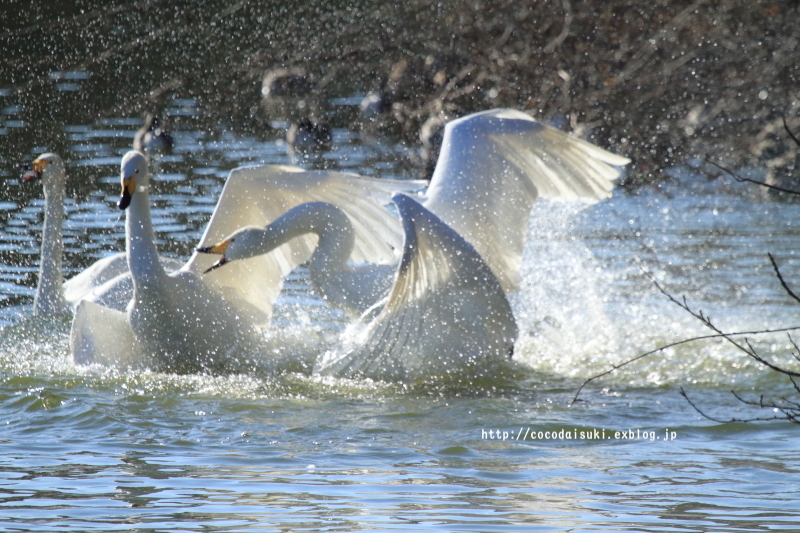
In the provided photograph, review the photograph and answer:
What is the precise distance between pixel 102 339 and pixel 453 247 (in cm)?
210

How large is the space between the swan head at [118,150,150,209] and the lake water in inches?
38.1

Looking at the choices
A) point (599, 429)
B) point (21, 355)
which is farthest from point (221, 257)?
point (599, 429)

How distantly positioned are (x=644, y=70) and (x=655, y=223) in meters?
2.71

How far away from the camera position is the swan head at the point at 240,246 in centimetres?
632

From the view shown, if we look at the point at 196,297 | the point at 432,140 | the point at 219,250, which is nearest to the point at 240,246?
the point at 219,250

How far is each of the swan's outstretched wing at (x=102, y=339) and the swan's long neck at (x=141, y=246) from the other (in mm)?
316

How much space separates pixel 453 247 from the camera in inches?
217

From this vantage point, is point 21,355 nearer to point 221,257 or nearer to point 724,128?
point 221,257

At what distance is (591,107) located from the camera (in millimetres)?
13266

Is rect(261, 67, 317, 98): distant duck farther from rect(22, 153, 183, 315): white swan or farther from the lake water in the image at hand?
rect(22, 153, 183, 315): white swan

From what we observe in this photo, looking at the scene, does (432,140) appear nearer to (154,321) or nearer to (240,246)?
(240,246)

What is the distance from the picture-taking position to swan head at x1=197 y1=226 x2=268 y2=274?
632 cm

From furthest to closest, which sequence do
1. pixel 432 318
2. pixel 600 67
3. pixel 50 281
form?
pixel 600 67 < pixel 50 281 < pixel 432 318

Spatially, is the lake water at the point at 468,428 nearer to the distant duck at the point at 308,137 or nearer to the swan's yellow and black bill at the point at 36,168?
the swan's yellow and black bill at the point at 36,168
